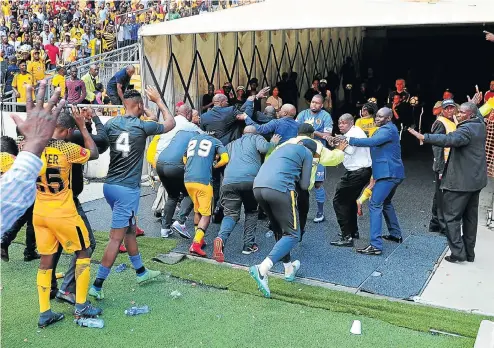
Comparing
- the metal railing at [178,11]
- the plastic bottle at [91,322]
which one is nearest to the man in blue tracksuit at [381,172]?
the plastic bottle at [91,322]

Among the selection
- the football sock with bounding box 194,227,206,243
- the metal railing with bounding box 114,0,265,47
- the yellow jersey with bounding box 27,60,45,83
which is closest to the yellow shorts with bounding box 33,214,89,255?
the football sock with bounding box 194,227,206,243

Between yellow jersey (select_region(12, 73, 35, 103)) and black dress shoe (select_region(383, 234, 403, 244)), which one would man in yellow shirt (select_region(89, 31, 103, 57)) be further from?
black dress shoe (select_region(383, 234, 403, 244))

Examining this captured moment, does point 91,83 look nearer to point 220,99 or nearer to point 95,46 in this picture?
point 95,46

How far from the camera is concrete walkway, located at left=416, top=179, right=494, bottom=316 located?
203 inches

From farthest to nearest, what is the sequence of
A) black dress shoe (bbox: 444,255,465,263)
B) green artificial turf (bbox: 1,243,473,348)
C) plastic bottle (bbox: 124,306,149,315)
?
black dress shoe (bbox: 444,255,465,263) < plastic bottle (bbox: 124,306,149,315) < green artificial turf (bbox: 1,243,473,348)

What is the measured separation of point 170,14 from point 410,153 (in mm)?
9099

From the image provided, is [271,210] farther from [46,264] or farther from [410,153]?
[410,153]

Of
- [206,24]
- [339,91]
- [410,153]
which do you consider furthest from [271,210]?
[339,91]

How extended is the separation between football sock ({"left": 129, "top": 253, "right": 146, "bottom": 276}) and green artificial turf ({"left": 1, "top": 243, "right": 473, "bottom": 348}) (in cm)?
16

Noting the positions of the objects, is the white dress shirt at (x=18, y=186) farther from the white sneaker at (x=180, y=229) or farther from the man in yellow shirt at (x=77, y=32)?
the man in yellow shirt at (x=77, y=32)

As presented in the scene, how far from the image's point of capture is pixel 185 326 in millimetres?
4703

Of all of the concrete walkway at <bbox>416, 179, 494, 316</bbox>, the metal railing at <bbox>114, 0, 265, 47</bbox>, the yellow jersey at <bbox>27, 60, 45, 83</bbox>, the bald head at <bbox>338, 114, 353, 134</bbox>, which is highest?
the metal railing at <bbox>114, 0, 265, 47</bbox>

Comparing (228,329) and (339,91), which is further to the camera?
(339,91)

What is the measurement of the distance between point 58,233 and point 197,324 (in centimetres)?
137
